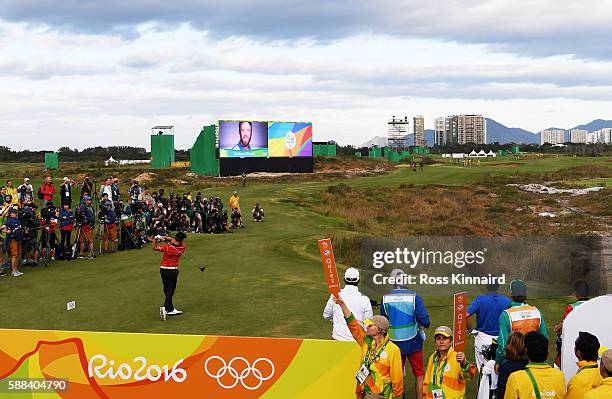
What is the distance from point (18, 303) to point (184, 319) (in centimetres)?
464

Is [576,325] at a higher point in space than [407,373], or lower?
higher

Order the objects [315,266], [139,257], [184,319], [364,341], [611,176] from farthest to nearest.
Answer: [611,176], [139,257], [315,266], [184,319], [364,341]

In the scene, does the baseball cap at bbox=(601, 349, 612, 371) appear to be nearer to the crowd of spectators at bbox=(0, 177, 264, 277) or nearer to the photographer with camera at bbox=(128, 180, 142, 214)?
the crowd of spectators at bbox=(0, 177, 264, 277)

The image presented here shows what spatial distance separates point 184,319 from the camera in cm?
1359

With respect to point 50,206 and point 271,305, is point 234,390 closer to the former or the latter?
point 271,305

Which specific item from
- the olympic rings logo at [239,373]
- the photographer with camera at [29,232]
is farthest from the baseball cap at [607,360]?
the photographer with camera at [29,232]

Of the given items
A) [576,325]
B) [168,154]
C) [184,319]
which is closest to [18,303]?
[184,319]

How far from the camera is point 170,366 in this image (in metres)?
Result: 8.53

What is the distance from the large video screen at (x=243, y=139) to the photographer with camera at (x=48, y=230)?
5293 centimetres

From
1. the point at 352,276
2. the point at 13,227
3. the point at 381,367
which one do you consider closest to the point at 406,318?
the point at 352,276

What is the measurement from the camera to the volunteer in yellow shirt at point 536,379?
5.83 meters

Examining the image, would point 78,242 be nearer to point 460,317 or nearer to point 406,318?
point 406,318

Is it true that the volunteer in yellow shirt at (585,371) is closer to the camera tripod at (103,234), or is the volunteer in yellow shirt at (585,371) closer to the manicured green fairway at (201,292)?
the manicured green fairway at (201,292)

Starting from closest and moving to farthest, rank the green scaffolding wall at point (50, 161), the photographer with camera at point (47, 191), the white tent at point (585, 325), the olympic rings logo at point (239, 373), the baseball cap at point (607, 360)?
1. the baseball cap at point (607, 360)
2. the white tent at point (585, 325)
3. the olympic rings logo at point (239, 373)
4. the photographer with camera at point (47, 191)
5. the green scaffolding wall at point (50, 161)
